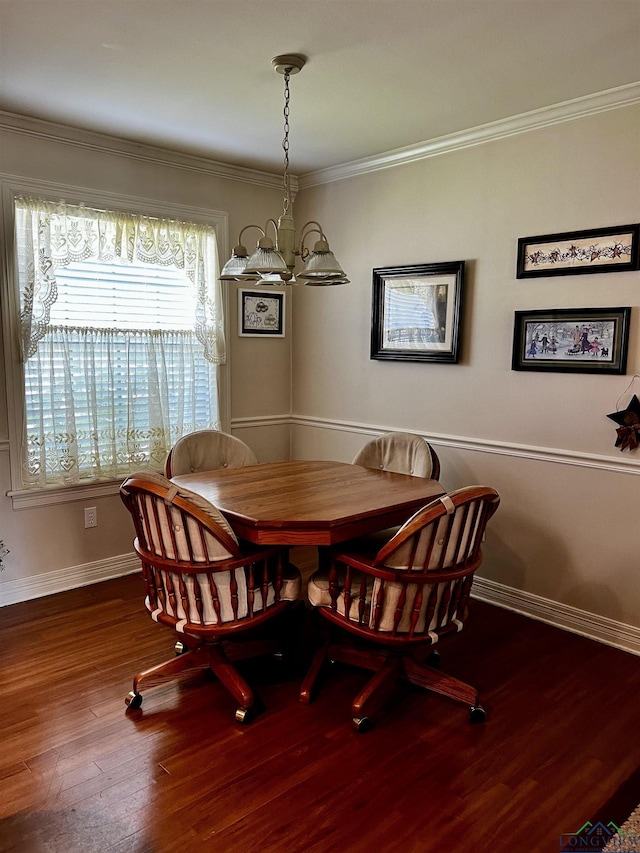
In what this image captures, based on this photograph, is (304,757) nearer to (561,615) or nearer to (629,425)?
(561,615)

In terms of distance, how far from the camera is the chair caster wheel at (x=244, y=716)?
7.45ft

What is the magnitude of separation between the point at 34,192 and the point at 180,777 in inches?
114

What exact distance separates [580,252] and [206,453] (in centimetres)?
216

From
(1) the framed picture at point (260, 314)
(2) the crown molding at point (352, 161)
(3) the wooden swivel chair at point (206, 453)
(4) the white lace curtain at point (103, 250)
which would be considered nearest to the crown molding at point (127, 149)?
(2) the crown molding at point (352, 161)

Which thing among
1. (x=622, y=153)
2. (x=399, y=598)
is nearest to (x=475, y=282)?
(x=622, y=153)

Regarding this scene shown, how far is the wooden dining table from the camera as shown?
2215 mm

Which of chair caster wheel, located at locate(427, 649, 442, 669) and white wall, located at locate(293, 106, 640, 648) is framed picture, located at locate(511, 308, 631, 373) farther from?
chair caster wheel, located at locate(427, 649, 442, 669)

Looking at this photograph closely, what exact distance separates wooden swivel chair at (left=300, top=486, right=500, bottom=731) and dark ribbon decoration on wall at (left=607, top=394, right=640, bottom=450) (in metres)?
1.00

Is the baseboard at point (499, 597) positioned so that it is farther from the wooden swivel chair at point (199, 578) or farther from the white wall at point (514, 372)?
the wooden swivel chair at point (199, 578)

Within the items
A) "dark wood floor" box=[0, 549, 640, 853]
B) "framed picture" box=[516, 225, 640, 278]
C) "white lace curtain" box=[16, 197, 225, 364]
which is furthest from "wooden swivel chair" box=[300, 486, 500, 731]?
"white lace curtain" box=[16, 197, 225, 364]

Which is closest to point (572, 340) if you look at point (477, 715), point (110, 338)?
point (477, 715)

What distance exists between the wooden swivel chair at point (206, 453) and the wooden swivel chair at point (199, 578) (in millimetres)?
915
